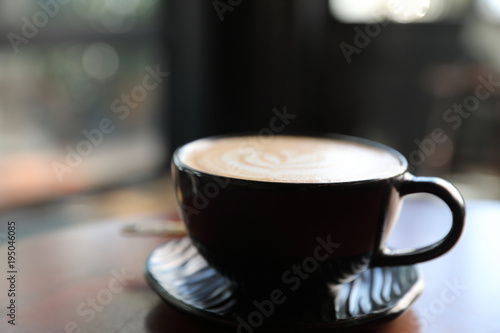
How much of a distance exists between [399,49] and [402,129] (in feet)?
1.01

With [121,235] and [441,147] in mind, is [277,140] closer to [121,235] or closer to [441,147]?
[121,235]

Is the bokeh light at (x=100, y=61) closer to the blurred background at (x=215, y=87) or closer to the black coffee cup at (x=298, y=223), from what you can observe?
the blurred background at (x=215, y=87)

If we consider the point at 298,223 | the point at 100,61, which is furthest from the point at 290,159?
the point at 100,61

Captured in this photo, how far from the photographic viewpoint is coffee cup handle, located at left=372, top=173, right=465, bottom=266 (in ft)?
1.47

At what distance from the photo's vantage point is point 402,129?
2182 mm

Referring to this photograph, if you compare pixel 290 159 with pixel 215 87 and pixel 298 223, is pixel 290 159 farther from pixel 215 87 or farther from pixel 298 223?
pixel 215 87

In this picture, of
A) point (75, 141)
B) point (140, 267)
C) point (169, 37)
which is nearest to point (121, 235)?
point (140, 267)

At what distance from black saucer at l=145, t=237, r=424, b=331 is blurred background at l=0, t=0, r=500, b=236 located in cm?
129

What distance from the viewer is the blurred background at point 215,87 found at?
174 centimetres

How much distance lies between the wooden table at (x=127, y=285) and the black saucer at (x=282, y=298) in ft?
0.05

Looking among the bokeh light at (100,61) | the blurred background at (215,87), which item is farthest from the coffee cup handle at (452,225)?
the bokeh light at (100,61)

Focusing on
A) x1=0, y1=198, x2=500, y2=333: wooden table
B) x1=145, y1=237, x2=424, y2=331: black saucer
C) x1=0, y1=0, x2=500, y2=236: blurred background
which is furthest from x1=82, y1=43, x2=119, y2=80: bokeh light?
x1=145, y1=237, x2=424, y2=331: black saucer

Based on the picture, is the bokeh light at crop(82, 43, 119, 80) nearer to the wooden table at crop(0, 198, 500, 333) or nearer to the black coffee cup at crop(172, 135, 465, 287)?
the wooden table at crop(0, 198, 500, 333)

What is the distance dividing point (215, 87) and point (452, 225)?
163cm
